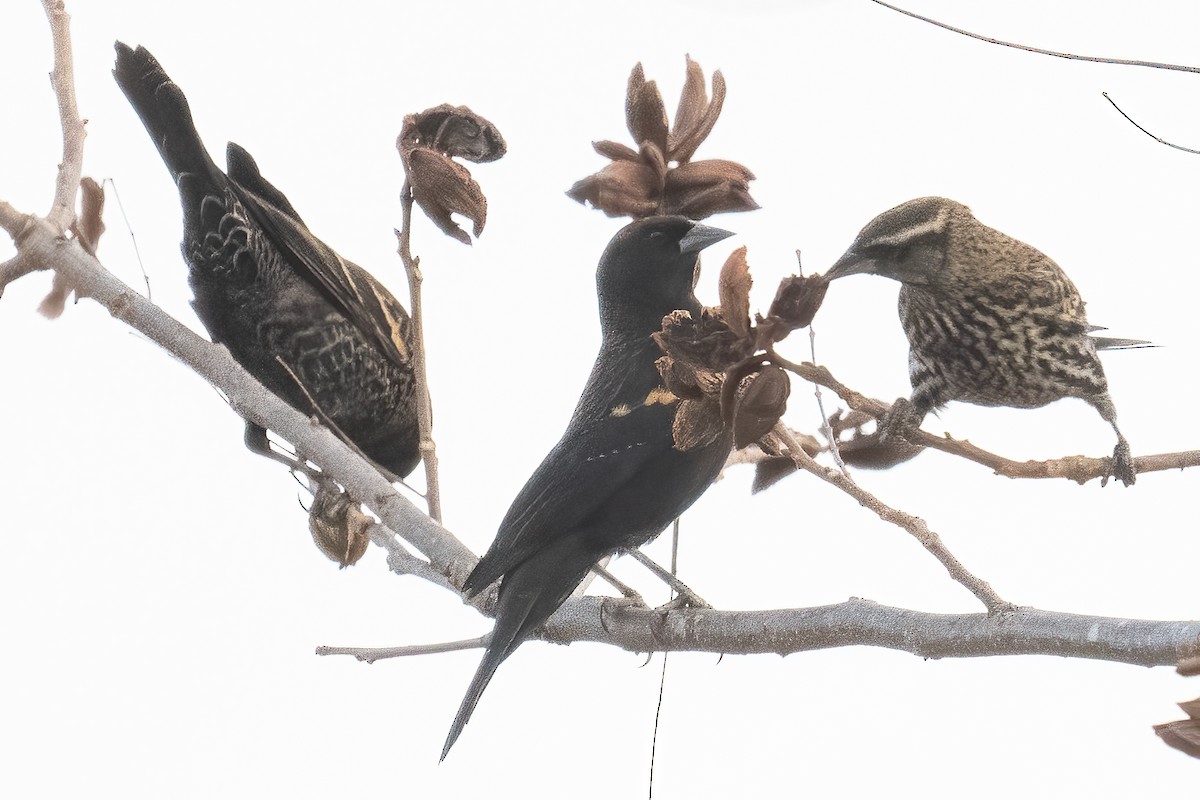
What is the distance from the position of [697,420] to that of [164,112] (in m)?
0.74

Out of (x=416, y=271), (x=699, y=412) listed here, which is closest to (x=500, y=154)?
(x=416, y=271)

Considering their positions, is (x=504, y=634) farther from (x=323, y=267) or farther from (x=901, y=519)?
(x=323, y=267)

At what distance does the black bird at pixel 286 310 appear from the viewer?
1.11m

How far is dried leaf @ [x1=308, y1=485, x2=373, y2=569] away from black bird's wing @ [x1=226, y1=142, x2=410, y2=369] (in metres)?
0.28

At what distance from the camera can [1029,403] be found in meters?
0.69

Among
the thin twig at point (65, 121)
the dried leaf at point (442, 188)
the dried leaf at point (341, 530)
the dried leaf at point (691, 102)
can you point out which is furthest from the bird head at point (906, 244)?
the thin twig at point (65, 121)

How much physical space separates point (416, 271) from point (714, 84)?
0.68ft

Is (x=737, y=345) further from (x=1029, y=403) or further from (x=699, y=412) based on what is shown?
(x=1029, y=403)

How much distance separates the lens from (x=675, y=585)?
0.77 m

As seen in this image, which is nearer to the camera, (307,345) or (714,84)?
(714,84)

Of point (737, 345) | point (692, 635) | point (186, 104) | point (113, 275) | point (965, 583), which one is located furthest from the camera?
point (186, 104)

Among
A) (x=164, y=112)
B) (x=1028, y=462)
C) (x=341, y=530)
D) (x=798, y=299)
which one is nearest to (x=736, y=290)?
(x=798, y=299)

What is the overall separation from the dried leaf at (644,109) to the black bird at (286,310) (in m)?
0.53

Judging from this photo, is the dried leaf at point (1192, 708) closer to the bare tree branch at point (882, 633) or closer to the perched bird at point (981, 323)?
the bare tree branch at point (882, 633)
